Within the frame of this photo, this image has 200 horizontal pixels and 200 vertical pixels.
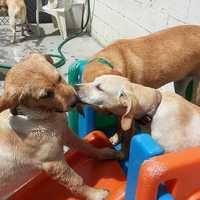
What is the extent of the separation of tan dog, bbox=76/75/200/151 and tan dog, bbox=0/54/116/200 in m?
0.28

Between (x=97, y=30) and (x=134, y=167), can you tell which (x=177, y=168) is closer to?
(x=134, y=167)

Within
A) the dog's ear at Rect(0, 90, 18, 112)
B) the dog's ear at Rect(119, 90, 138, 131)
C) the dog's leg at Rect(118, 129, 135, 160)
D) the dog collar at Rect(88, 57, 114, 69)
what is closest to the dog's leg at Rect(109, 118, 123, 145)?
the dog's leg at Rect(118, 129, 135, 160)

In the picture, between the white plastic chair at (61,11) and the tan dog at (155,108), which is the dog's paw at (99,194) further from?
the white plastic chair at (61,11)

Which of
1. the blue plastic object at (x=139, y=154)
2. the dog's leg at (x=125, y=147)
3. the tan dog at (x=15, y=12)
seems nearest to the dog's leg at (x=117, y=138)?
the dog's leg at (x=125, y=147)

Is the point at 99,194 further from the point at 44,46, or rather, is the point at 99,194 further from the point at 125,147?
the point at 44,46

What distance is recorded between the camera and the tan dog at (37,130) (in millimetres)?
2359

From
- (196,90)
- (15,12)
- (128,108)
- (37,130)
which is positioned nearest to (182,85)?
(196,90)

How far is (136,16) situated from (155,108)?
282cm

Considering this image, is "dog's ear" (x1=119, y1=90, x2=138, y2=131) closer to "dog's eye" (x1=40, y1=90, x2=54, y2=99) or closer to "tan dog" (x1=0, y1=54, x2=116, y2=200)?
"tan dog" (x1=0, y1=54, x2=116, y2=200)

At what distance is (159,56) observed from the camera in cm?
363

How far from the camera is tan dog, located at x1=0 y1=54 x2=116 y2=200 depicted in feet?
7.74

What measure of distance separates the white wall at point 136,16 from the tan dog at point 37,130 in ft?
6.88

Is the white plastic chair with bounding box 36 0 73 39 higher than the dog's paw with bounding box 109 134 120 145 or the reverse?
the reverse

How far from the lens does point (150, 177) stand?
1.97 m
